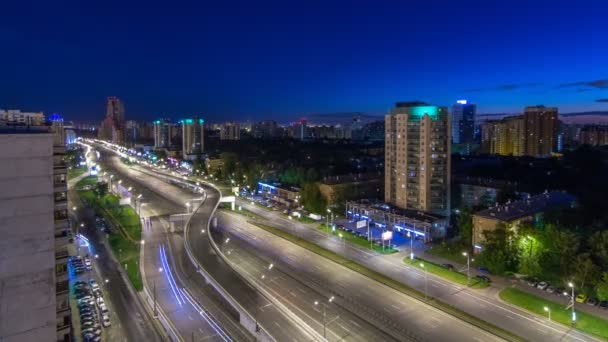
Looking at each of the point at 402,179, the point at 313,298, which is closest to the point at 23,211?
the point at 313,298

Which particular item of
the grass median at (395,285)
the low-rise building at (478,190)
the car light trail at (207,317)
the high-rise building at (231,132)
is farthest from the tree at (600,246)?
the high-rise building at (231,132)

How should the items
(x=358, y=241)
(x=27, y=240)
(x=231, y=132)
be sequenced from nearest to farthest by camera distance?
1. (x=27, y=240)
2. (x=358, y=241)
3. (x=231, y=132)

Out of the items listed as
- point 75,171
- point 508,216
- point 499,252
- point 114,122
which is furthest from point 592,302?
point 114,122

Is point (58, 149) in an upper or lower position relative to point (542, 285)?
upper

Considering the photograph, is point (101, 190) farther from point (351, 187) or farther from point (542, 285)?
point (542, 285)

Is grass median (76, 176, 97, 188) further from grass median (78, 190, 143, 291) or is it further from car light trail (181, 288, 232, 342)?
car light trail (181, 288, 232, 342)
